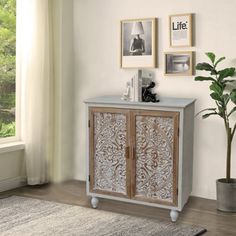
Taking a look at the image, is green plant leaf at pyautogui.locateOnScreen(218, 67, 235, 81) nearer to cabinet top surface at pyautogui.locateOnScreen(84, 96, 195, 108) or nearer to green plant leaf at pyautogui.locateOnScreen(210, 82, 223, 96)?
green plant leaf at pyautogui.locateOnScreen(210, 82, 223, 96)

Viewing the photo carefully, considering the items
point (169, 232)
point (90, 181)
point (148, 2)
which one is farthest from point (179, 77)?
point (169, 232)

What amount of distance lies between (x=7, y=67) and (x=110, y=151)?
1.48 m

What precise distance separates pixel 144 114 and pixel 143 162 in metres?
0.41

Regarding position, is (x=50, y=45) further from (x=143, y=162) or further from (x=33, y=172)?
(x=143, y=162)

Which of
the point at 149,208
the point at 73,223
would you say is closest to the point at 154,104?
the point at 149,208

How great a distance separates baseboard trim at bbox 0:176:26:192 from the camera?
4.85 meters

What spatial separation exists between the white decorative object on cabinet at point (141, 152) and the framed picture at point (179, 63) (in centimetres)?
35

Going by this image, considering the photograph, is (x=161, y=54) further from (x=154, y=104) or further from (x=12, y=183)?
(x=12, y=183)

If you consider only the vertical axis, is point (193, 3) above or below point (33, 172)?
above

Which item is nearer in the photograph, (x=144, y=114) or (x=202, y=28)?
(x=144, y=114)

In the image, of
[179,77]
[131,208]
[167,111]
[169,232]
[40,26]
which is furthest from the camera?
[40,26]

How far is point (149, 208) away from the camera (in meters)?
4.29

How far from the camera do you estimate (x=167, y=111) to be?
3.98 metres

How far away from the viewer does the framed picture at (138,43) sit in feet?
15.3
